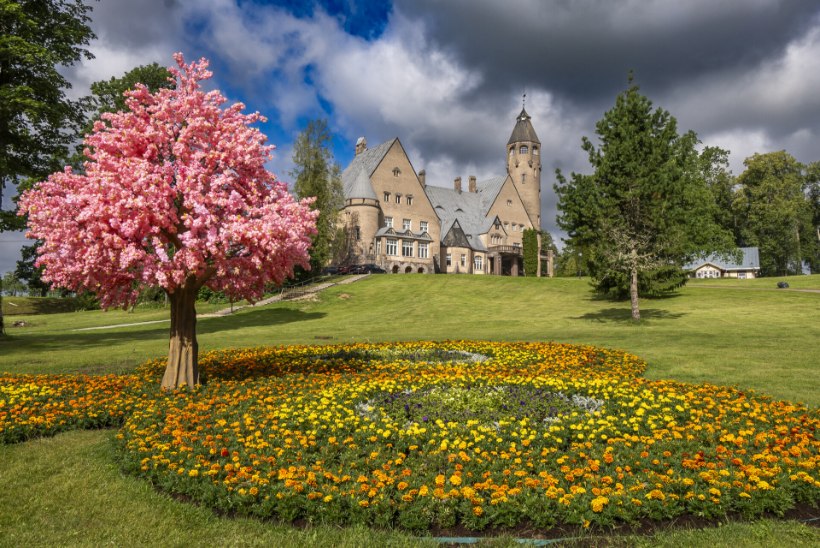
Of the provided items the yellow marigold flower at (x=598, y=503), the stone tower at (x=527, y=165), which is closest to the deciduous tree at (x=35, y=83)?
the yellow marigold flower at (x=598, y=503)

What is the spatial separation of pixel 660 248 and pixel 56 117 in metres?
31.2

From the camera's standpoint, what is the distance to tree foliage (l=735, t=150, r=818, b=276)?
75562 mm

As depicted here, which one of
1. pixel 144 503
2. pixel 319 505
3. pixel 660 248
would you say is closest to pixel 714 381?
pixel 319 505

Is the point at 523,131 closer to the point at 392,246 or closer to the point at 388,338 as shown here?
the point at 392,246

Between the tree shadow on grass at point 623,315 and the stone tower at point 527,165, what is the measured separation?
54036 millimetres

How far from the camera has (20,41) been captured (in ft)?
69.8

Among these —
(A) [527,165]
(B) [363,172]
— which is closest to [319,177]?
(B) [363,172]

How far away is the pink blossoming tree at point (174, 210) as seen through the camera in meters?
9.12

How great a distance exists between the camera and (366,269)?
62094 mm

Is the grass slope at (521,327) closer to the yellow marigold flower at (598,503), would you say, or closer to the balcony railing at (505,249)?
the yellow marigold flower at (598,503)

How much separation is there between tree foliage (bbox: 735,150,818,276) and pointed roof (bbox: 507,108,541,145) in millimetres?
33999

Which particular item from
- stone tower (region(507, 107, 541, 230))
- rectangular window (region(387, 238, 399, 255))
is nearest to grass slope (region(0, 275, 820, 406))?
rectangular window (region(387, 238, 399, 255))

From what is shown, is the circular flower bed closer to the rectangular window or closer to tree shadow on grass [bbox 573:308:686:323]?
tree shadow on grass [bbox 573:308:686:323]

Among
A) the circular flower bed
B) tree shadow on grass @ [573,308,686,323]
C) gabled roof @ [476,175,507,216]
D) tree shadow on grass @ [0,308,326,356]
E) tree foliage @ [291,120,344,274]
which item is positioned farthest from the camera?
gabled roof @ [476,175,507,216]
